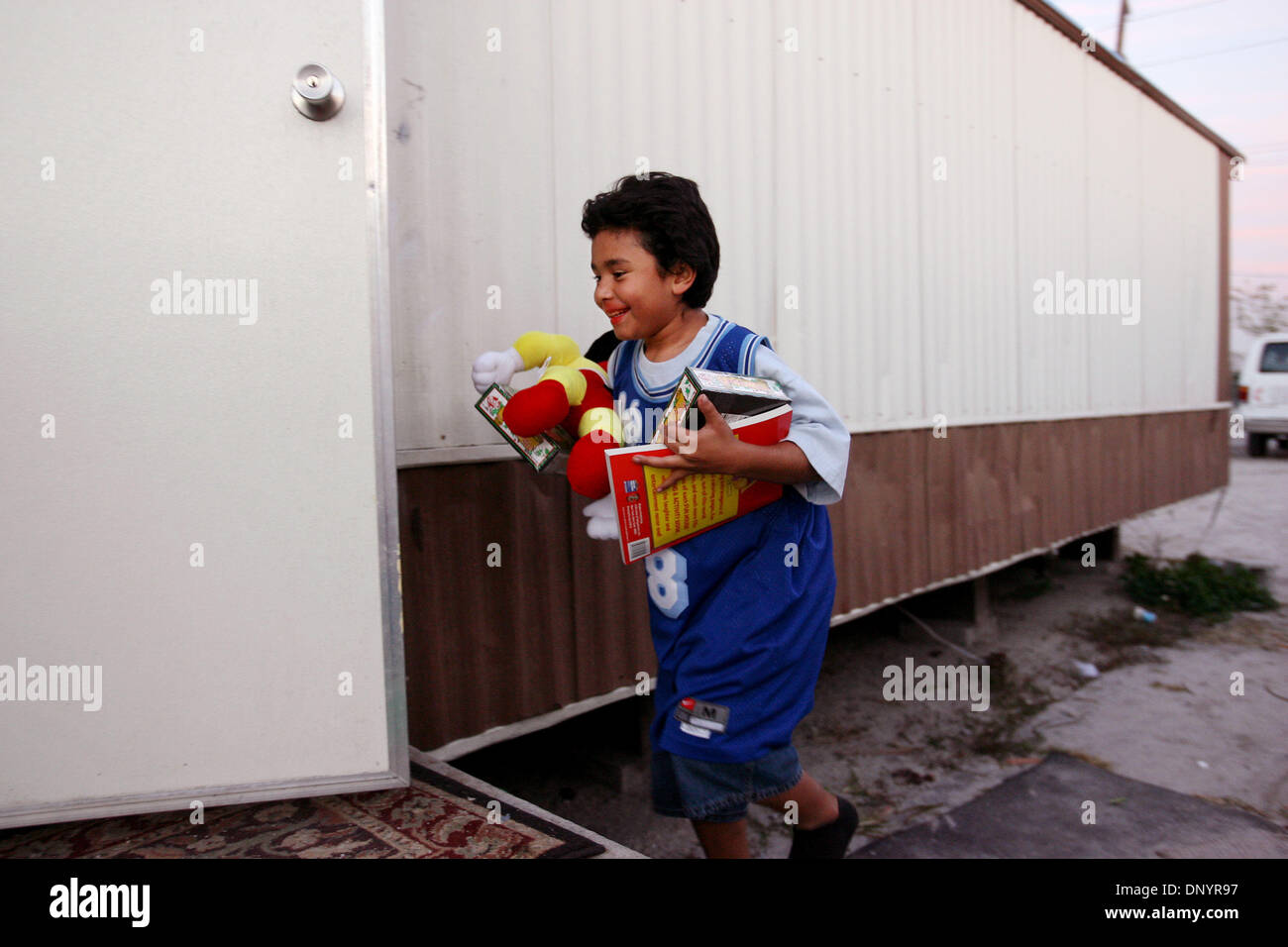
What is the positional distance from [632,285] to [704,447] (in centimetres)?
37

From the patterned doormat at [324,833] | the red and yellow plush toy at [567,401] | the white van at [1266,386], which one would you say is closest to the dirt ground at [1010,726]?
the patterned doormat at [324,833]

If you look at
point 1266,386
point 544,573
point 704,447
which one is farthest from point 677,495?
point 1266,386

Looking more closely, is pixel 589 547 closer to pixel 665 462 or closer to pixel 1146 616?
pixel 665 462

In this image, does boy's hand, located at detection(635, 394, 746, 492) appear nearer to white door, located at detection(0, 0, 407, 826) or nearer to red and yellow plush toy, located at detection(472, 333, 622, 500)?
red and yellow plush toy, located at detection(472, 333, 622, 500)

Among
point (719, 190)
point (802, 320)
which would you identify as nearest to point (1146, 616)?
point (802, 320)

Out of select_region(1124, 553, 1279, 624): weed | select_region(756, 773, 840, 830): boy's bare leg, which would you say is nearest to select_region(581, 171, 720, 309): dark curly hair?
select_region(756, 773, 840, 830): boy's bare leg

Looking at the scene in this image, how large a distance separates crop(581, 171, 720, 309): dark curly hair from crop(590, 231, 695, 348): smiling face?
17 mm

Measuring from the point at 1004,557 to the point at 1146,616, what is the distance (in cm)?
159

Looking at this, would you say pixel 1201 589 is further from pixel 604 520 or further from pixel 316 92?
pixel 316 92

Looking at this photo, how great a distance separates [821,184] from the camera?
3.63 m

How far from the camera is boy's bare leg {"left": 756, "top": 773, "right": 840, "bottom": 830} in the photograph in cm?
178

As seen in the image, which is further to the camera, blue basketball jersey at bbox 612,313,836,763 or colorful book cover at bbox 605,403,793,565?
blue basketball jersey at bbox 612,313,836,763

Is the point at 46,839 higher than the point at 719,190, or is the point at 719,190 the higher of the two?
the point at 719,190
